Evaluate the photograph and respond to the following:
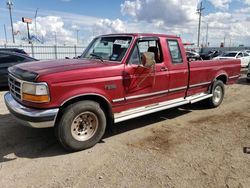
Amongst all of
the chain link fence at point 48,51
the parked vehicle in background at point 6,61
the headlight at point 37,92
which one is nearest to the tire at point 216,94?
the headlight at point 37,92

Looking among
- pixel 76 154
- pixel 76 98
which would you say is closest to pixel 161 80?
pixel 76 98

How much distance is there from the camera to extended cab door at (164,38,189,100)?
226 inches

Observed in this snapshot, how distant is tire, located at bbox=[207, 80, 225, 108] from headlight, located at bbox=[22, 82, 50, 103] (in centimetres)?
501

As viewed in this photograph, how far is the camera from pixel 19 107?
13.7 feet

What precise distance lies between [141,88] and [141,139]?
40.8 inches

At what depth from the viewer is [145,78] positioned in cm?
515

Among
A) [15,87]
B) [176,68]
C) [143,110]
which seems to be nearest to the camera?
[15,87]

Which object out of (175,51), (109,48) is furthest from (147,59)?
(175,51)

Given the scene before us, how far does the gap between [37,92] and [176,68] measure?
3275 millimetres

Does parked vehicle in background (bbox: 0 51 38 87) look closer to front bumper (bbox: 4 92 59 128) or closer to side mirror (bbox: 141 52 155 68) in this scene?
front bumper (bbox: 4 92 59 128)

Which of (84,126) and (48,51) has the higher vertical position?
(48,51)

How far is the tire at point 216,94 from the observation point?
7280 mm

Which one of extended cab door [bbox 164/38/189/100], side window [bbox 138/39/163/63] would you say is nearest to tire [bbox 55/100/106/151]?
side window [bbox 138/39/163/63]

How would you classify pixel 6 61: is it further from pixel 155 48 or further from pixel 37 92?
pixel 37 92
